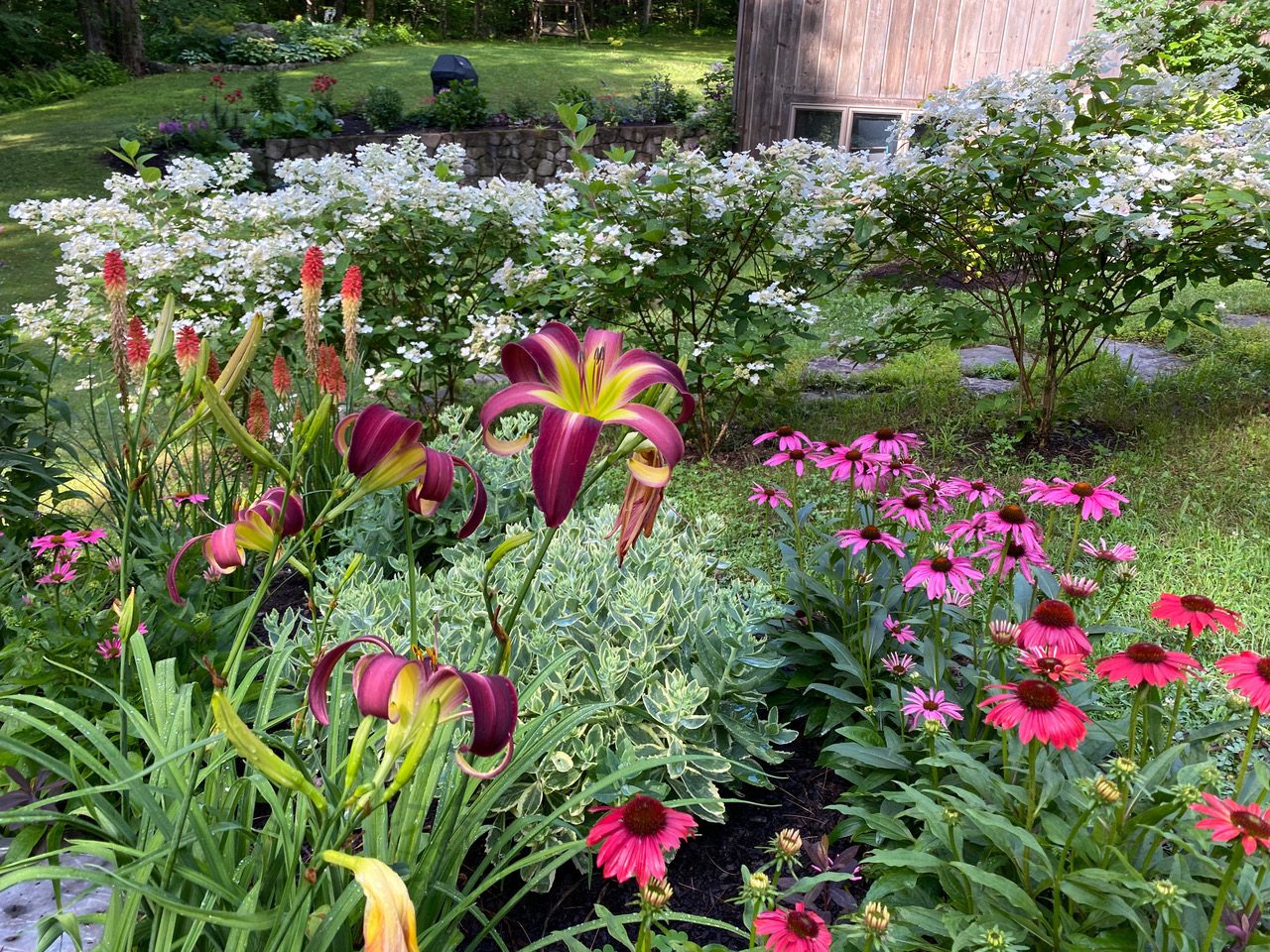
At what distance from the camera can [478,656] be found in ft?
5.49

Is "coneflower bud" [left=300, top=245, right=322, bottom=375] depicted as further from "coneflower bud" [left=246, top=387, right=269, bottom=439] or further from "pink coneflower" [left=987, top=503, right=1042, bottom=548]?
"pink coneflower" [left=987, top=503, right=1042, bottom=548]

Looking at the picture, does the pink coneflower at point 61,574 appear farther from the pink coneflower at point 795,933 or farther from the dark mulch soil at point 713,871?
the pink coneflower at point 795,933

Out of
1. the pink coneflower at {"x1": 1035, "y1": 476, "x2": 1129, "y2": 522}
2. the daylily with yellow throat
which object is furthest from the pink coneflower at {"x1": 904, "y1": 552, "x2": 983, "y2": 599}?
the daylily with yellow throat

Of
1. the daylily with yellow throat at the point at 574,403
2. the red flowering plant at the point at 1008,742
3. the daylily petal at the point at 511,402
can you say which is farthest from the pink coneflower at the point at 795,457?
the daylily petal at the point at 511,402

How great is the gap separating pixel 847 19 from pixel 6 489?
7.34 metres

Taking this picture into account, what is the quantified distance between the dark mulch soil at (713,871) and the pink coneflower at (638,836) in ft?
1.69

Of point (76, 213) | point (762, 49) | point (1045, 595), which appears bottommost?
point (1045, 595)

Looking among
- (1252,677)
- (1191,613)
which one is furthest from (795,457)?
(1252,677)

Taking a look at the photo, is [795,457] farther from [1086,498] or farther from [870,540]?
[1086,498]

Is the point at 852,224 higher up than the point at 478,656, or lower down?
higher up

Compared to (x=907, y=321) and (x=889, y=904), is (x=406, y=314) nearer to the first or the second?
(x=907, y=321)

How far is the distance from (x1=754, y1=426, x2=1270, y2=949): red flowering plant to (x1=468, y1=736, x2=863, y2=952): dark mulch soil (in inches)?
3.6

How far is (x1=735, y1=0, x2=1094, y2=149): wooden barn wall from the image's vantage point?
688 cm

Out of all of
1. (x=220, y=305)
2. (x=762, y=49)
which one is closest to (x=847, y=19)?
(x=762, y=49)
